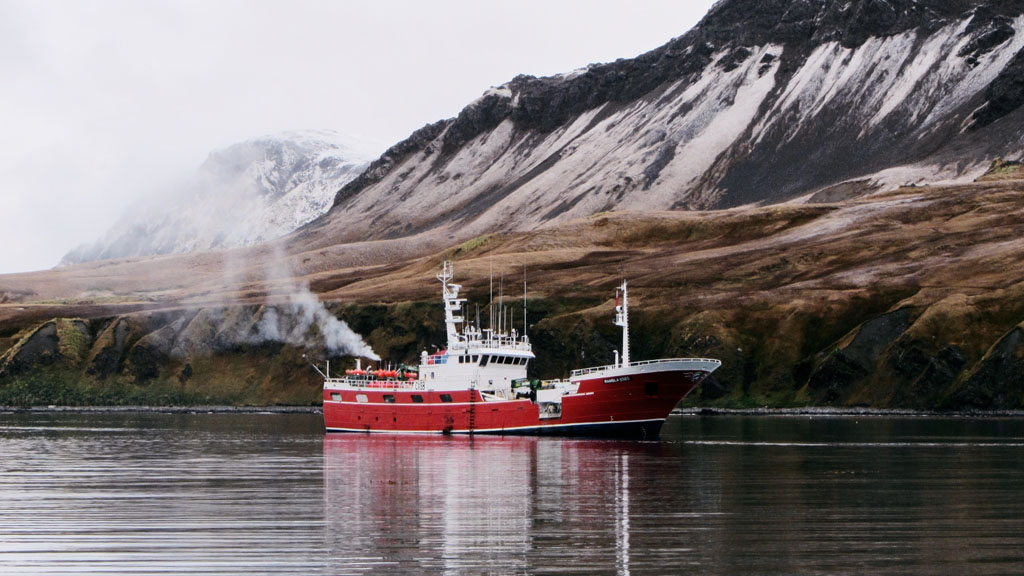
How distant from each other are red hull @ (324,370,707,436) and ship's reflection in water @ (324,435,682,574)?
12171 mm

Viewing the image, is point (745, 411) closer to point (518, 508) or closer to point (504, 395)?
point (504, 395)

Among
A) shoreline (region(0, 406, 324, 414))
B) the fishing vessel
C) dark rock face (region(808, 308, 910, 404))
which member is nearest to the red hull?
the fishing vessel

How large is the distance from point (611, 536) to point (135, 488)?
2775 cm

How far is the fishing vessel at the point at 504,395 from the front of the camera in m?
107

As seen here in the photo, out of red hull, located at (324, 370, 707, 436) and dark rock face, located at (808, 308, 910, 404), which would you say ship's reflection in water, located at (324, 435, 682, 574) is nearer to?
red hull, located at (324, 370, 707, 436)

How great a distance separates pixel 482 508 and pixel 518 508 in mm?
1473

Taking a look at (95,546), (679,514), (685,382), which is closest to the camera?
(95,546)

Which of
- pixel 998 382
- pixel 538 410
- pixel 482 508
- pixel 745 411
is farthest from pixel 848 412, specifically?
pixel 482 508

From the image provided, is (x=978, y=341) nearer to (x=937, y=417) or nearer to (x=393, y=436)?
(x=937, y=417)

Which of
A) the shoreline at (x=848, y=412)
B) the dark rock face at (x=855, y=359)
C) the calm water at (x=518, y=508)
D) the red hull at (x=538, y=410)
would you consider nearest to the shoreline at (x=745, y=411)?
the shoreline at (x=848, y=412)

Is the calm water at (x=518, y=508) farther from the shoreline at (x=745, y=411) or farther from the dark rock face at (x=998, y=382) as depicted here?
the dark rock face at (x=998, y=382)

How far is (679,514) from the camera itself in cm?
5297

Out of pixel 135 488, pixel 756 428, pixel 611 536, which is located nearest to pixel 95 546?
pixel 611 536

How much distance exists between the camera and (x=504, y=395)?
375ft
